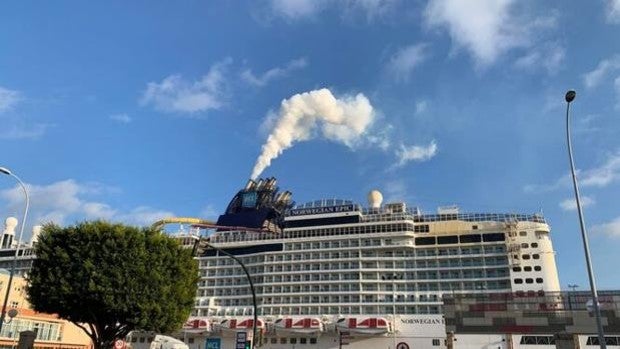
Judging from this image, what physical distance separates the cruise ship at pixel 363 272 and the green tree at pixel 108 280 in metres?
41.8

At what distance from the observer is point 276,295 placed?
333 feet

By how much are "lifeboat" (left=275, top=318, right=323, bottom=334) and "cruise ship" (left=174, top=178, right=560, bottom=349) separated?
0.18 m

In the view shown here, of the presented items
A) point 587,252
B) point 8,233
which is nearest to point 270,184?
point 8,233

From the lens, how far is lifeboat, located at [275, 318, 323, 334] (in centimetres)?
8938

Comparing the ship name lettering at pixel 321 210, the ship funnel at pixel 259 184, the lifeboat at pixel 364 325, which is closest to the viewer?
the lifeboat at pixel 364 325

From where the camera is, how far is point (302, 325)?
8969cm

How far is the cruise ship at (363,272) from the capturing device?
87938 millimetres

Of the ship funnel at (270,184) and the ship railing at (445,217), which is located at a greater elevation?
the ship funnel at (270,184)

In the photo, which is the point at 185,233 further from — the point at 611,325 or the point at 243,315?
the point at 611,325

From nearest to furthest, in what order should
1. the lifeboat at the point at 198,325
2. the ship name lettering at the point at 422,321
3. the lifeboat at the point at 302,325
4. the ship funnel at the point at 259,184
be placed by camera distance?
the ship name lettering at the point at 422,321
the lifeboat at the point at 302,325
the lifeboat at the point at 198,325
the ship funnel at the point at 259,184

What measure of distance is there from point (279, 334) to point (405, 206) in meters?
35.4

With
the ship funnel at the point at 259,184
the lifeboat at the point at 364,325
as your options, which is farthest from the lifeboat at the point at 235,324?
the ship funnel at the point at 259,184

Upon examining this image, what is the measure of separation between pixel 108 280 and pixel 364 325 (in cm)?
5883

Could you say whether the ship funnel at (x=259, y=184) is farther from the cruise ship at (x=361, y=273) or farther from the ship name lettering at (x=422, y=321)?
the ship name lettering at (x=422, y=321)
